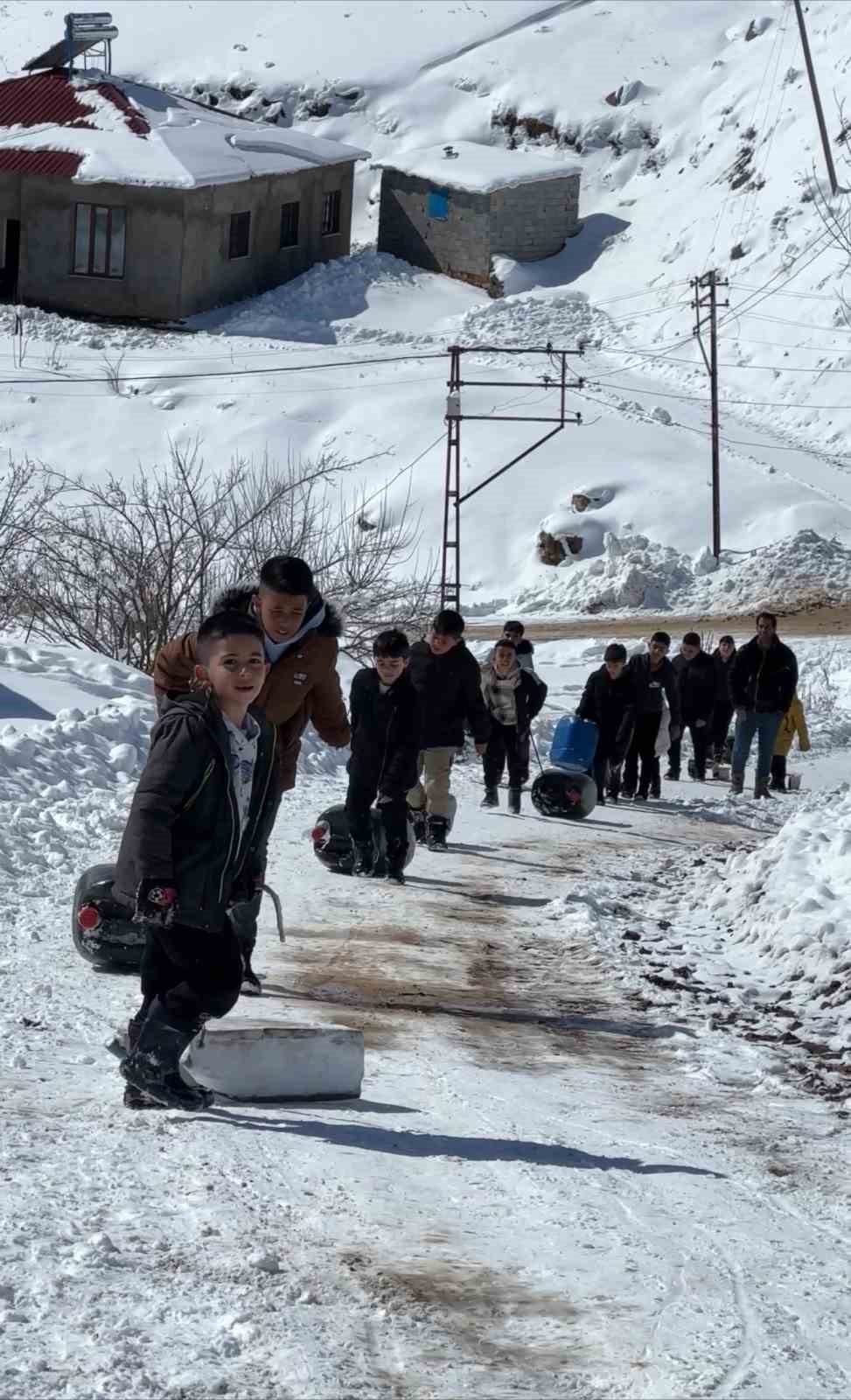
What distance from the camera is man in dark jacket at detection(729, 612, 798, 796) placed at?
16391 mm

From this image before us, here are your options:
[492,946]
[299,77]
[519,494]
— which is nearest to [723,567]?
[519,494]

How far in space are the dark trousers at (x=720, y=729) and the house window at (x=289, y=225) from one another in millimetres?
36063

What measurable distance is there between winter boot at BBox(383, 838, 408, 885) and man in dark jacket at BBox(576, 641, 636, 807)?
5.38 meters

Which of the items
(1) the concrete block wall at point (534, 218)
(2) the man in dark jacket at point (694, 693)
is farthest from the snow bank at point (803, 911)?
(1) the concrete block wall at point (534, 218)

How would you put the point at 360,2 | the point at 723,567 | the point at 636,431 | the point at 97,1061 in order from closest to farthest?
the point at 97,1061
the point at 723,567
the point at 636,431
the point at 360,2

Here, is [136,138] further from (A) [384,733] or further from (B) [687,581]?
(A) [384,733]

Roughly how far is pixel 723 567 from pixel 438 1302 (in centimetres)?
3545

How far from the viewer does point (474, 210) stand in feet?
186

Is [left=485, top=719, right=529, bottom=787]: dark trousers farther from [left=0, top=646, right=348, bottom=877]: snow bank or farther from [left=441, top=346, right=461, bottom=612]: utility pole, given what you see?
[left=441, top=346, right=461, bottom=612]: utility pole

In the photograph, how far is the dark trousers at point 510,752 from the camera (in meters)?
14.8

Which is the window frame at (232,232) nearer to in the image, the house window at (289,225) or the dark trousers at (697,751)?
the house window at (289,225)

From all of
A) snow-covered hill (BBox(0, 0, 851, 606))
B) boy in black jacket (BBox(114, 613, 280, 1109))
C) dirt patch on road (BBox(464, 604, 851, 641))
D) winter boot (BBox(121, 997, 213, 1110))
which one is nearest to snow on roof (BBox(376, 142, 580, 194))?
snow-covered hill (BBox(0, 0, 851, 606))

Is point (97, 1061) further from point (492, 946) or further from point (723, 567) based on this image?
point (723, 567)

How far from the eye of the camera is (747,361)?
164 ft
